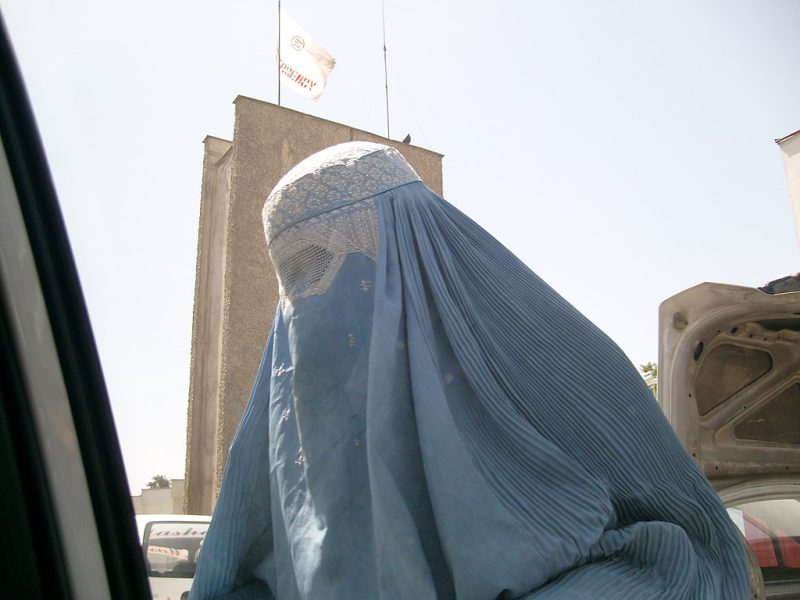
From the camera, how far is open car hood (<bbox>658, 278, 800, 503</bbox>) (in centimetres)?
282

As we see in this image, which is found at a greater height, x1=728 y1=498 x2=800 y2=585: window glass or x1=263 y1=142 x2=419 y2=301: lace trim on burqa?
x1=263 y1=142 x2=419 y2=301: lace trim on burqa

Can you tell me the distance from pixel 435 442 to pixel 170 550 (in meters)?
4.26

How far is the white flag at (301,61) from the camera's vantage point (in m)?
13.5

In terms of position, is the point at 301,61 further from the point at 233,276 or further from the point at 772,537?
the point at 772,537

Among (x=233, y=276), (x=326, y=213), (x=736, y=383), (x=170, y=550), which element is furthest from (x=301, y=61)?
(x=326, y=213)

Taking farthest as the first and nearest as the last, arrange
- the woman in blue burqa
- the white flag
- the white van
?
1. the white flag
2. the white van
3. the woman in blue burqa

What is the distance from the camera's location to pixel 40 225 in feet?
2.94

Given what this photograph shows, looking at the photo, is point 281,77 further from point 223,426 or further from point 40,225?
point 40,225

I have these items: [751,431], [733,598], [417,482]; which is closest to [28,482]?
[417,482]

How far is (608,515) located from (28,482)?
39.4 inches

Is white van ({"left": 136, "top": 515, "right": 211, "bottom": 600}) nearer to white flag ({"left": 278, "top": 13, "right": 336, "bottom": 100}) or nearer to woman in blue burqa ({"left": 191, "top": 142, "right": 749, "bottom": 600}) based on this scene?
woman in blue burqa ({"left": 191, "top": 142, "right": 749, "bottom": 600})

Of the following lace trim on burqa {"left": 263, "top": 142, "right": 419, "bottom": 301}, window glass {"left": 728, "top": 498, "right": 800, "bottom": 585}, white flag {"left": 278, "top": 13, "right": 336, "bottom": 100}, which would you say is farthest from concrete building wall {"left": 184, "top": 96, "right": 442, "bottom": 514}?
lace trim on burqa {"left": 263, "top": 142, "right": 419, "bottom": 301}

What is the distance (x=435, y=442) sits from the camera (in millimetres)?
1398

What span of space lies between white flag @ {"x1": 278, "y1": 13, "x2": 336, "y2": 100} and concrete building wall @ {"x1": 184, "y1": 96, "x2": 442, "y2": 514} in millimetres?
1899
